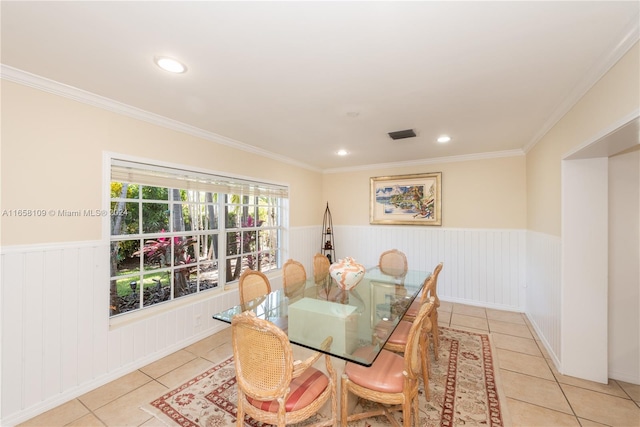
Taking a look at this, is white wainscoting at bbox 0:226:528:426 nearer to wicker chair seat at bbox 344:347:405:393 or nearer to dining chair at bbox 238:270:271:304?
dining chair at bbox 238:270:271:304

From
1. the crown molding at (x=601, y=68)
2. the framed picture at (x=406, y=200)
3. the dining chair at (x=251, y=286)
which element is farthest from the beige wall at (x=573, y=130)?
the dining chair at (x=251, y=286)

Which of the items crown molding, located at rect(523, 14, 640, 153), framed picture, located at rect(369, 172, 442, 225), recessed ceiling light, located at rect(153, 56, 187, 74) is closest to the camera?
crown molding, located at rect(523, 14, 640, 153)

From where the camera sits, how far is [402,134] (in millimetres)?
3086

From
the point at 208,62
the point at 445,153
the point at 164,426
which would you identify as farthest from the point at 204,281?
the point at 445,153

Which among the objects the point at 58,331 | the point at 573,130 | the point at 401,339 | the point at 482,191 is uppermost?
the point at 573,130

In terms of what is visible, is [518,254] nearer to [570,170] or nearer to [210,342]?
[570,170]

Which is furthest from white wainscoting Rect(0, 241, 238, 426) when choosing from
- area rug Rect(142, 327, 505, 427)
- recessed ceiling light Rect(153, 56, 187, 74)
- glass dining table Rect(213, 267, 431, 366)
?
recessed ceiling light Rect(153, 56, 187, 74)

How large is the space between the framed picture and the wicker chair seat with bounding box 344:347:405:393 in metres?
3.20

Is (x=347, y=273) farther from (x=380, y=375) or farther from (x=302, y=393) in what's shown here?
(x=302, y=393)

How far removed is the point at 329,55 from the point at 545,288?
334 centimetres

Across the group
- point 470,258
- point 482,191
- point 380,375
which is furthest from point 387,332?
point 482,191

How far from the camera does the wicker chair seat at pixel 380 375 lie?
5.18 ft

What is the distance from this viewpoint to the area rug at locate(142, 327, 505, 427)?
184 cm

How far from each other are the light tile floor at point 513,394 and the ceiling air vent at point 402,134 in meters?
2.56
